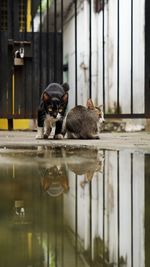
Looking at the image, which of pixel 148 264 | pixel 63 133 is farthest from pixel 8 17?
pixel 148 264

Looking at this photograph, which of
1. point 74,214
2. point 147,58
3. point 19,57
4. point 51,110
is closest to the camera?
point 74,214

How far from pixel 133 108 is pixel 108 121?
0.52 metres

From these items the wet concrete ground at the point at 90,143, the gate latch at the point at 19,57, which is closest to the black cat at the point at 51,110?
the wet concrete ground at the point at 90,143

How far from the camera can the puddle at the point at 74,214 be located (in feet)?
3.70

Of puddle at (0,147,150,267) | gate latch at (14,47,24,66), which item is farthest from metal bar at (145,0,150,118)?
puddle at (0,147,150,267)

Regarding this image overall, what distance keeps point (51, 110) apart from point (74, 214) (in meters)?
3.24

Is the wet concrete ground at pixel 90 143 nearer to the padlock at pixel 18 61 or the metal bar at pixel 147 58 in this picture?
the metal bar at pixel 147 58

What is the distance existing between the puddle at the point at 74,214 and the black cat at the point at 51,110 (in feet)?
6.97

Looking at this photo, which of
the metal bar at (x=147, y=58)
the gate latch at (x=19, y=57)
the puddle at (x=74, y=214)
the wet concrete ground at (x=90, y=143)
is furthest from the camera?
the gate latch at (x=19, y=57)

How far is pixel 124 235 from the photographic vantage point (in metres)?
1.31

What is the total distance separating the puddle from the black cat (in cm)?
212

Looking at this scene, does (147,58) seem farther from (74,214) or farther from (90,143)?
(74,214)

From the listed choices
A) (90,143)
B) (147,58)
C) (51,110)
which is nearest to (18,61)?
(147,58)

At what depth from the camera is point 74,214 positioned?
152 cm
